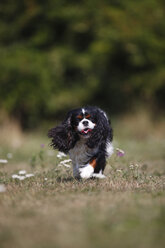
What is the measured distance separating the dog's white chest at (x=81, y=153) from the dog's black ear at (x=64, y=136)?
74 mm

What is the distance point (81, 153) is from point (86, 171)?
37 cm

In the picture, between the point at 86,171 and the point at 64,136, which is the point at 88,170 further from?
the point at 64,136

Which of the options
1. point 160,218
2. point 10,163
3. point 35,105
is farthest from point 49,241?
point 35,105

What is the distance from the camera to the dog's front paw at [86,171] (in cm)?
568

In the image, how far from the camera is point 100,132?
19.6 ft

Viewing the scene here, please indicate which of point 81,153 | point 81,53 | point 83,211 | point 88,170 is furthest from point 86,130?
point 81,53

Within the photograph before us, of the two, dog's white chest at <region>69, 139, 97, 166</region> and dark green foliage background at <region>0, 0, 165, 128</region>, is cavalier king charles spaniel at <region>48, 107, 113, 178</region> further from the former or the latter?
dark green foliage background at <region>0, 0, 165, 128</region>

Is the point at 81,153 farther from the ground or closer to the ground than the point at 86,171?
farther from the ground

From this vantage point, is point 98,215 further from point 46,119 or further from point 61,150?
point 46,119

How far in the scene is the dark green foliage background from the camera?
16.3 meters

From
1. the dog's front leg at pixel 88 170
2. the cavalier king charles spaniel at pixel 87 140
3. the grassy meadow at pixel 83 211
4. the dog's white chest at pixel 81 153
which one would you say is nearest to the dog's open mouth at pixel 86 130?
the cavalier king charles spaniel at pixel 87 140

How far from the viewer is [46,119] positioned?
707 inches

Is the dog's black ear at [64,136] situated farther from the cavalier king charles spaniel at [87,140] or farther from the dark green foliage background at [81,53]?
the dark green foliage background at [81,53]

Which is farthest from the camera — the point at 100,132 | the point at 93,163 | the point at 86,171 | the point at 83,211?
the point at 100,132
